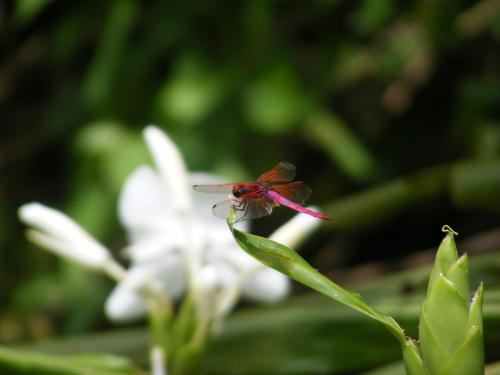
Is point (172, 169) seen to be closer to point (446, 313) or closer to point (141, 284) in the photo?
point (141, 284)

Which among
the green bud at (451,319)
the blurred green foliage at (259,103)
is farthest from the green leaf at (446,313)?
the blurred green foliage at (259,103)

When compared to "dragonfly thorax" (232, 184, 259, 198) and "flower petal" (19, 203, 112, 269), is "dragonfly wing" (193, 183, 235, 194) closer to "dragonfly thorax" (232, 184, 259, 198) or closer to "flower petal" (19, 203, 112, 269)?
"dragonfly thorax" (232, 184, 259, 198)

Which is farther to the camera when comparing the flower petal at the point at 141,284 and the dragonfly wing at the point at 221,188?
the flower petal at the point at 141,284

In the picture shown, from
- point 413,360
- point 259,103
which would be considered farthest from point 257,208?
point 259,103

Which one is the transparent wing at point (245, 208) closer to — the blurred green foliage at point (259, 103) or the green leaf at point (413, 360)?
the green leaf at point (413, 360)

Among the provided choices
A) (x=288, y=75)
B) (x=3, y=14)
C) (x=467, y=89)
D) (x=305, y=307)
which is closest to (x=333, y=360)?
(x=305, y=307)

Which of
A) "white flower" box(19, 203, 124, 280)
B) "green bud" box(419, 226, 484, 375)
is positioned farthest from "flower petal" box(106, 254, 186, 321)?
"green bud" box(419, 226, 484, 375)
